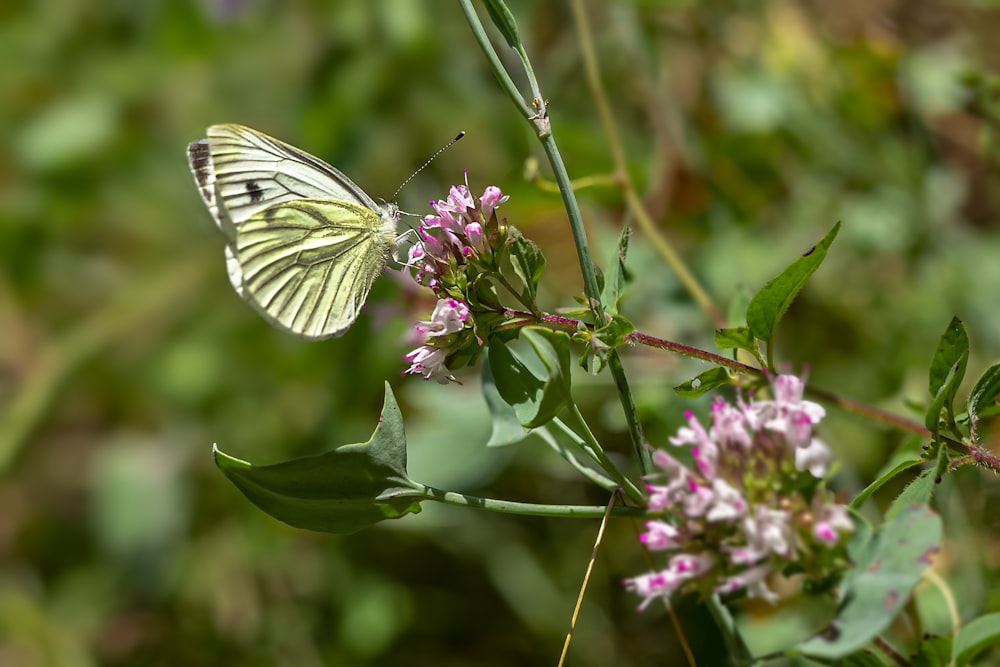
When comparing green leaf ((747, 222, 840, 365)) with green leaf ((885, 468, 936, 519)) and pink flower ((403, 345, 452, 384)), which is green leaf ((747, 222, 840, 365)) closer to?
green leaf ((885, 468, 936, 519))

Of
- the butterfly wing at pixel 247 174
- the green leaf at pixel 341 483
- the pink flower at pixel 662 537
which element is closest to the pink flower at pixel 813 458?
the pink flower at pixel 662 537

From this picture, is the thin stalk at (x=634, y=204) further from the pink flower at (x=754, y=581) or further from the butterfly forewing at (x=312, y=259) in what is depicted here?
the pink flower at (x=754, y=581)

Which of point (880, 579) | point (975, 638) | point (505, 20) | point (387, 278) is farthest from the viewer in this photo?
point (387, 278)

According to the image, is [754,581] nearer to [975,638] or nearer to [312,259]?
[975,638]

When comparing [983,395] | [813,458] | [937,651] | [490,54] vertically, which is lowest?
[937,651]

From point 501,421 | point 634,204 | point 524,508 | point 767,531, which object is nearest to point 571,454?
point 501,421

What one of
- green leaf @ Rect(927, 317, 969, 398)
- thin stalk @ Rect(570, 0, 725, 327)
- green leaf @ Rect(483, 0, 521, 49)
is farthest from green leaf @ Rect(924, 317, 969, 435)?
thin stalk @ Rect(570, 0, 725, 327)
